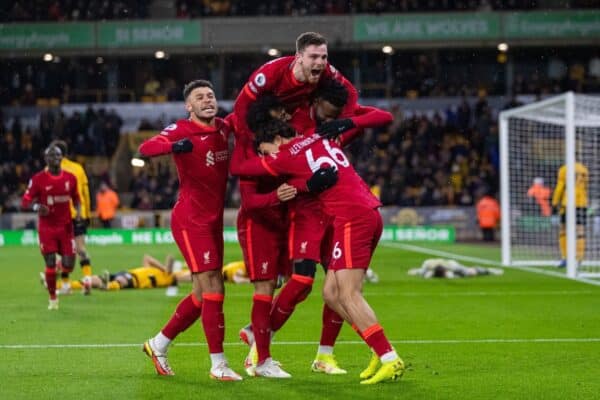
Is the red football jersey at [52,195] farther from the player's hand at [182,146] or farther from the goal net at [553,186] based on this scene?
the goal net at [553,186]

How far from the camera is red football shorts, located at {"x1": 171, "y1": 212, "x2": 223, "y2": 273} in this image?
8.11 metres

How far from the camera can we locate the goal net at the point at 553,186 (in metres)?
18.7

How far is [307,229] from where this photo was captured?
8242 mm

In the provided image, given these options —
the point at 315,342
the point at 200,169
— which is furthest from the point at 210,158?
the point at 315,342

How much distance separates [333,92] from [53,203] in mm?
7313

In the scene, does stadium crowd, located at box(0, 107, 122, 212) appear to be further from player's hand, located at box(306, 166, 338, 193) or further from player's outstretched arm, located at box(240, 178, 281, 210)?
player's hand, located at box(306, 166, 338, 193)

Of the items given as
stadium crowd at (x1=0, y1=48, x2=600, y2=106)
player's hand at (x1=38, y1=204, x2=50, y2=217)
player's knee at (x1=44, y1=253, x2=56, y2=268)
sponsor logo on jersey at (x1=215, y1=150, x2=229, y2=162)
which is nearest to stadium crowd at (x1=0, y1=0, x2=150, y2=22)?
stadium crowd at (x1=0, y1=48, x2=600, y2=106)

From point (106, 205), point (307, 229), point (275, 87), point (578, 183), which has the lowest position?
point (106, 205)

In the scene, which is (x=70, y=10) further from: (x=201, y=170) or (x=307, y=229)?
(x=307, y=229)

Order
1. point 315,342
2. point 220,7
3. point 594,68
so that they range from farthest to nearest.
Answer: point 220,7 → point 594,68 → point 315,342

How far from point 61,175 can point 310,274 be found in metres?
7.29

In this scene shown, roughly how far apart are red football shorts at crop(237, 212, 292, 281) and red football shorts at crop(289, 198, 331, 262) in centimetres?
13

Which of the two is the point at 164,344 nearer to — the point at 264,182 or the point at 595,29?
the point at 264,182

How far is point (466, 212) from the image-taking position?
115 ft
